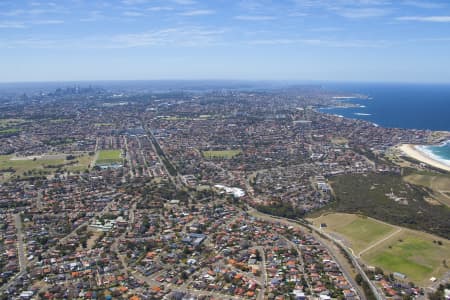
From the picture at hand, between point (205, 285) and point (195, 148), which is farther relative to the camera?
point (195, 148)

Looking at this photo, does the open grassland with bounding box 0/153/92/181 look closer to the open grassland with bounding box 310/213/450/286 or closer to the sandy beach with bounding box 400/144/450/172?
the open grassland with bounding box 310/213/450/286

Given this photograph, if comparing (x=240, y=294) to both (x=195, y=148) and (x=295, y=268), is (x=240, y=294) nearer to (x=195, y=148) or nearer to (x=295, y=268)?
(x=295, y=268)

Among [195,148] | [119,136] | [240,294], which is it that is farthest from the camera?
[119,136]

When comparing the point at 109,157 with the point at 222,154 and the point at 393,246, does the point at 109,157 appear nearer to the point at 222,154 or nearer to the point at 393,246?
the point at 222,154

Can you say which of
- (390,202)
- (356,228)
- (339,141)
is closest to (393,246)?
(356,228)

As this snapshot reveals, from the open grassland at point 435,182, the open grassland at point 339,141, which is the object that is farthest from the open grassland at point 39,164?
the open grassland at point 435,182

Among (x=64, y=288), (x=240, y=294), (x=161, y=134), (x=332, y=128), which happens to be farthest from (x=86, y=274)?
(x=332, y=128)

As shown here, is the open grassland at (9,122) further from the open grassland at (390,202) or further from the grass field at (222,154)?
the open grassland at (390,202)

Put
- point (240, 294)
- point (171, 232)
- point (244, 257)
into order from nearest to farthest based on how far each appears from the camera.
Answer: point (240, 294)
point (244, 257)
point (171, 232)
